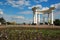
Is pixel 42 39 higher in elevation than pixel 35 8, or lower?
lower

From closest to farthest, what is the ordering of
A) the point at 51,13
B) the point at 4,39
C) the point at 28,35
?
the point at 4,39, the point at 28,35, the point at 51,13

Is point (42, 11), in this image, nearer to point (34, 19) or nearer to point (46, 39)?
point (34, 19)

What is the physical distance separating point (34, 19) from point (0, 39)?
30169 mm

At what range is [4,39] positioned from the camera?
6.82 m

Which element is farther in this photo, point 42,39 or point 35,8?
point 35,8

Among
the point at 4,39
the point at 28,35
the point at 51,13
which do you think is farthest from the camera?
the point at 51,13

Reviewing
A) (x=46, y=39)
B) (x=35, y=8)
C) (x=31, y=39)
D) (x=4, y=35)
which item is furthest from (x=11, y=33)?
(x=35, y=8)

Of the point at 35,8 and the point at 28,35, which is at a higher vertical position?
the point at 35,8

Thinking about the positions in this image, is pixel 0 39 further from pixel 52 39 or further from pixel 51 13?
pixel 51 13

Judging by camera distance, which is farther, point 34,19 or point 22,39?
point 34,19

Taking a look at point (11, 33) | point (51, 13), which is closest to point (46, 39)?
point (11, 33)

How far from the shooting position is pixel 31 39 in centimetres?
689

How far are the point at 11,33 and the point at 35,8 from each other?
28875mm

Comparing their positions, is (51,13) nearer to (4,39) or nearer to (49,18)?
(49,18)
